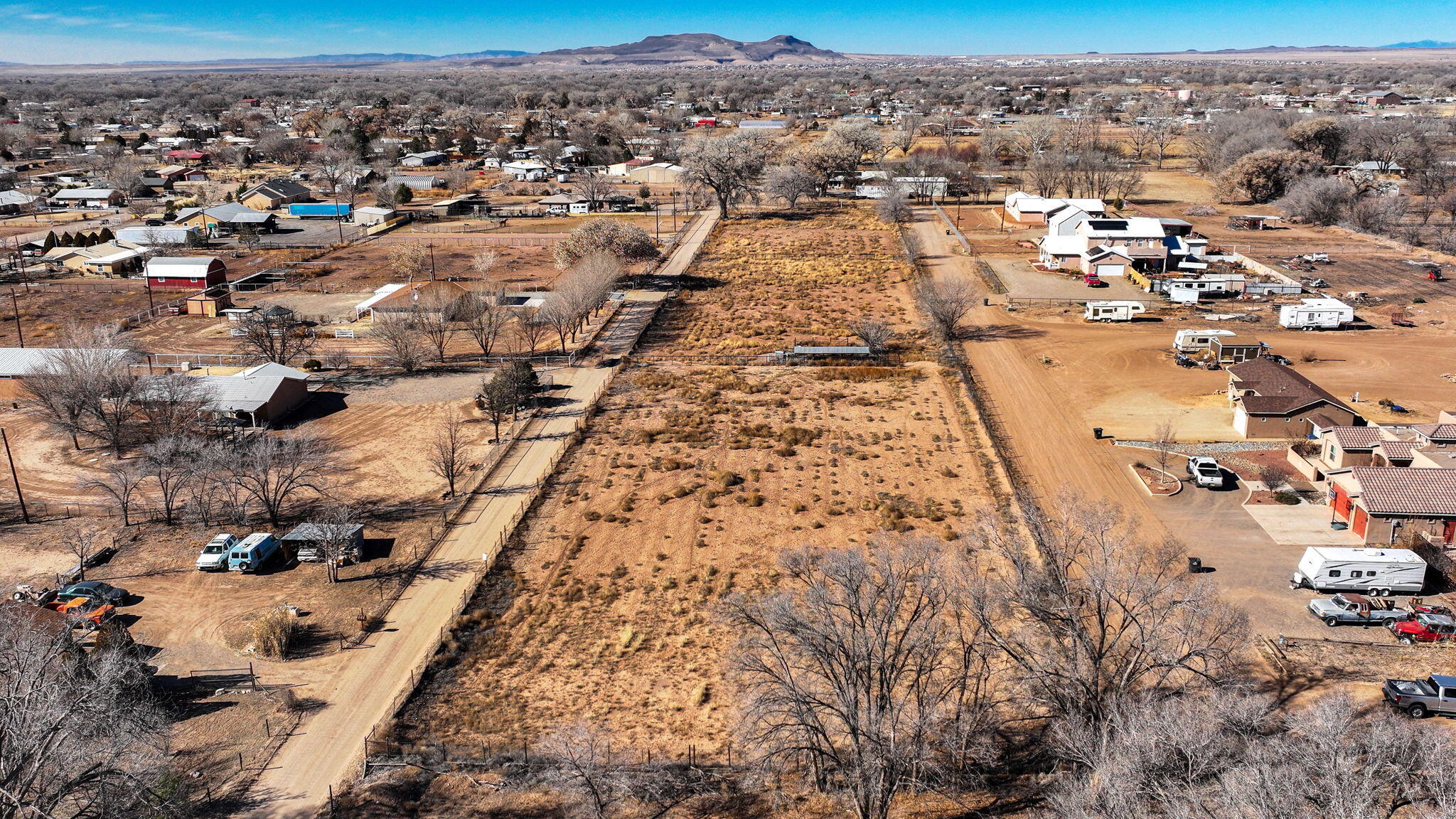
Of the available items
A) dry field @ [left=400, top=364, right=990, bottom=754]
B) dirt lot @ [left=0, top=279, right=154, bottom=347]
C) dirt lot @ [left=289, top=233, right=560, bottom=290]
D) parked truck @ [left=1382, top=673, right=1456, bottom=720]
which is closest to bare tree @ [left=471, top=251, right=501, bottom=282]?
dirt lot @ [left=289, top=233, right=560, bottom=290]

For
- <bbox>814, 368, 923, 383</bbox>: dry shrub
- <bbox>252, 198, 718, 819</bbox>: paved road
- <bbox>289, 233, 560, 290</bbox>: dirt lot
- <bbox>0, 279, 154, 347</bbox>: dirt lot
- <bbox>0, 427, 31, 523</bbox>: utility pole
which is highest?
<bbox>289, 233, 560, 290</bbox>: dirt lot

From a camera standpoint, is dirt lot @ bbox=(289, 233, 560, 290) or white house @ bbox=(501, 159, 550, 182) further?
white house @ bbox=(501, 159, 550, 182)

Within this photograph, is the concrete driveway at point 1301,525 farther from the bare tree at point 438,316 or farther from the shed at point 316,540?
the bare tree at point 438,316

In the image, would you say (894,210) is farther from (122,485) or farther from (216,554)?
(216,554)

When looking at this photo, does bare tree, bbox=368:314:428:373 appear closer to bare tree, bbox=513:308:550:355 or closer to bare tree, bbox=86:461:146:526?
bare tree, bbox=513:308:550:355

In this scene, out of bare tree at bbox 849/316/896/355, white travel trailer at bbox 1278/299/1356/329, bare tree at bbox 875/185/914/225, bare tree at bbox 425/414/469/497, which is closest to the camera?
bare tree at bbox 425/414/469/497

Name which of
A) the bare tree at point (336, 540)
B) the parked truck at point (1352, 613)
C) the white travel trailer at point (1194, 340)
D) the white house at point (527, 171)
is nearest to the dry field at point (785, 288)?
the white travel trailer at point (1194, 340)
